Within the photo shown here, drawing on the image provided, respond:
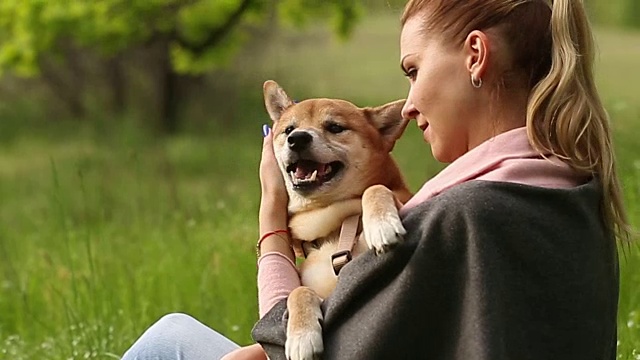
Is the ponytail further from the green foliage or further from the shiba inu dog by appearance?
the green foliage

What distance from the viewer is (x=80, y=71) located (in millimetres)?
15719

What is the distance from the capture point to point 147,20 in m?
10.2

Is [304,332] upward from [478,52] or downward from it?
downward

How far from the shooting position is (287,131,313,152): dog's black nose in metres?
2.97

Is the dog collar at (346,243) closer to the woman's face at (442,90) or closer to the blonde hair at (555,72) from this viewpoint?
the woman's face at (442,90)

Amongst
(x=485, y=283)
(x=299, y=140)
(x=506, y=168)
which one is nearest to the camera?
(x=485, y=283)

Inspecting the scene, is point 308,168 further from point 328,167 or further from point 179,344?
point 179,344

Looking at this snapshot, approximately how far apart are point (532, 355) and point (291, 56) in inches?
578

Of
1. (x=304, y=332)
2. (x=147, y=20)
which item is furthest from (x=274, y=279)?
(x=147, y=20)

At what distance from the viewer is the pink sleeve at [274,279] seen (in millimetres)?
2514

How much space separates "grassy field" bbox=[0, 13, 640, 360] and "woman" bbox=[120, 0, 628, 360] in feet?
3.28

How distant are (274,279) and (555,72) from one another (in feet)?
2.50

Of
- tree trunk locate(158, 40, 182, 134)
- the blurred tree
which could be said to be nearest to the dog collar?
the blurred tree

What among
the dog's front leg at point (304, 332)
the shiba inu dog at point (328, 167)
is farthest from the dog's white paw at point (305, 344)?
the shiba inu dog at point (328, 167)
